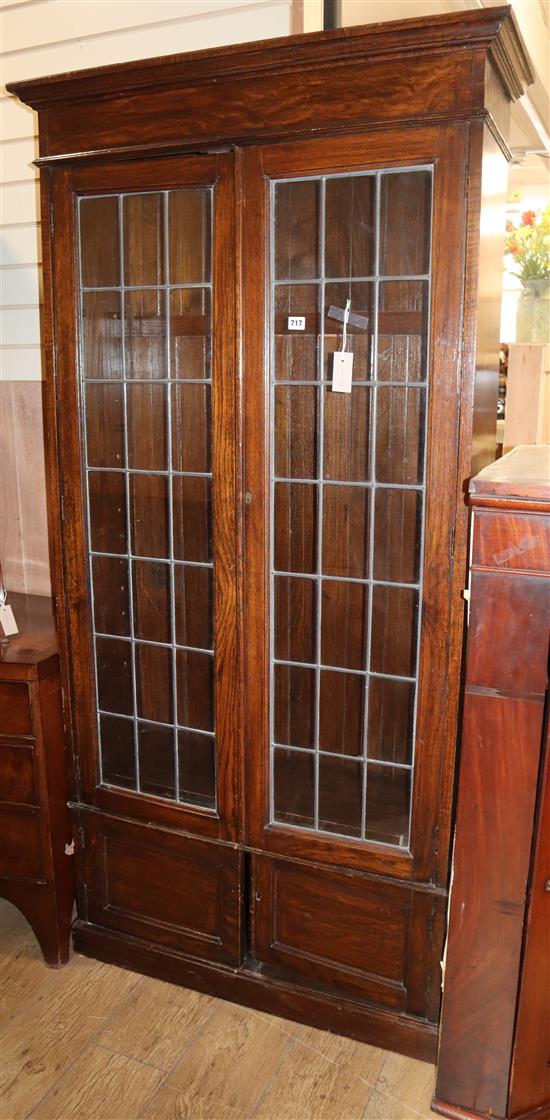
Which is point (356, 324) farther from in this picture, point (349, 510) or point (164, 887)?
point (164, 887)

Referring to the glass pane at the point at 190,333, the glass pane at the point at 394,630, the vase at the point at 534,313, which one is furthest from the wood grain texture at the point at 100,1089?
the vase at the point at 534,313

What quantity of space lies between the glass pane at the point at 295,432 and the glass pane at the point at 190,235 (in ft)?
1.10

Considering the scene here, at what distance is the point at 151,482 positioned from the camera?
2.15m

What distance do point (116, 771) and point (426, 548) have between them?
1.07m

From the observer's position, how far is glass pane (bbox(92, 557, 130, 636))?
222cm

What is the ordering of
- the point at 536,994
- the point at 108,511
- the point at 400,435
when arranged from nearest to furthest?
the point at 536,994
the point at 400,435
the point at 108,511

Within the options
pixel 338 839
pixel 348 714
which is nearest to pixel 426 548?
pixel 348 714

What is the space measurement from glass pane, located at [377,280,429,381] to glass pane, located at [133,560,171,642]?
0.75 m

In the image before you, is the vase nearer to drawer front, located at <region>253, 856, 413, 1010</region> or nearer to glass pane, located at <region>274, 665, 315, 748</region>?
glass pane, located at <region>274, 665, 315, 748</region>

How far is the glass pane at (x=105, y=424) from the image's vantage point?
2.13 m

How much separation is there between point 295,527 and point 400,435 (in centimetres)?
33

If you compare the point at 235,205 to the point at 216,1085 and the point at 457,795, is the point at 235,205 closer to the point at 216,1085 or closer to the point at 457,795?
the point at 457,795

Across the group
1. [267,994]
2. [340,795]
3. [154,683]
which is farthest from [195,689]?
[267,994]

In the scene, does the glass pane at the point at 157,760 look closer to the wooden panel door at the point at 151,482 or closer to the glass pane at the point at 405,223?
the wooden panel door at the point at 151,482
